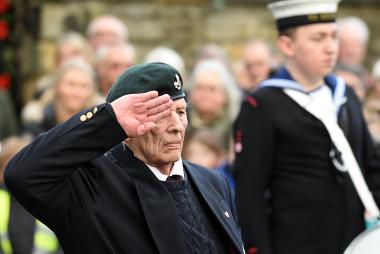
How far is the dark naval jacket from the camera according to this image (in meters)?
7.39

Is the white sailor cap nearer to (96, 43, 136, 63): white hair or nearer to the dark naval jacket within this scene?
the dark naval jacket

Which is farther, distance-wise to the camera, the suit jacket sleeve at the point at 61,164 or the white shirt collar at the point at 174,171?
the white shirt collar at the point at 174,171

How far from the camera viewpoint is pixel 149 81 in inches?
201

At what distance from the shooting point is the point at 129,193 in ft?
16.9

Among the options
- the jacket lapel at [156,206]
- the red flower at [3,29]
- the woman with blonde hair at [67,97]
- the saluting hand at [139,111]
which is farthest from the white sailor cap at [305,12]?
the red flower at [3,29]

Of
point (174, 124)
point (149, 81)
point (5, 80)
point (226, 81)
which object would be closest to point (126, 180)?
point (174, 124)

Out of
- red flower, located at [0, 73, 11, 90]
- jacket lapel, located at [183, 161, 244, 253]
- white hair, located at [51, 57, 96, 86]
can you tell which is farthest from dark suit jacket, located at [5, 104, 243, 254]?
red flower, located at [0, 73, 11, 90]

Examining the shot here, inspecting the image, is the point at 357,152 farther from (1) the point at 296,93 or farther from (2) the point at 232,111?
(2) the point at 232,111

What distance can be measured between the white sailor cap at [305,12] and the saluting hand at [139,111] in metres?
2.81

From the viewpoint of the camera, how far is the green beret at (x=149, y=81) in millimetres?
5098

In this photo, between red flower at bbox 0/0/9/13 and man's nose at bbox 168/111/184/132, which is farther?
red flower at bbox 0/0/9/13

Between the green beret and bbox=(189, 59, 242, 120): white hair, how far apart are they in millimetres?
5522

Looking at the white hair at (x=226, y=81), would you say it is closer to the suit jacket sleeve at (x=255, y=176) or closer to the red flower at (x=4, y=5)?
the suit jacket sleeve at (x=255, y=176)

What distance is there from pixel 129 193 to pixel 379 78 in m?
7.05
